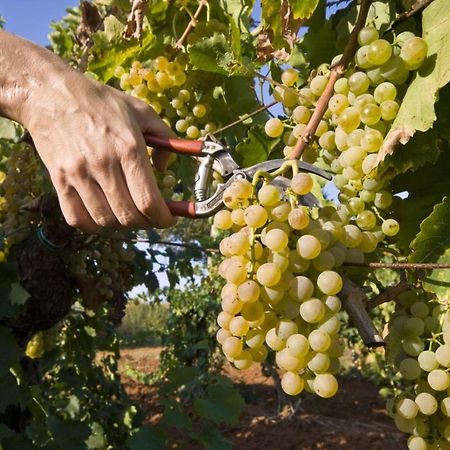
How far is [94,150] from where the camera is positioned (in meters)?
0.99

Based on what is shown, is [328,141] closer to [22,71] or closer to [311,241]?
[311,241]

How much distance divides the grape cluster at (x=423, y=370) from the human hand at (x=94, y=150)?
0.51 metres

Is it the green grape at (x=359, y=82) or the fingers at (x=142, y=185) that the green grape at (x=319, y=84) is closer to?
the green grape at (x=359, y=82)

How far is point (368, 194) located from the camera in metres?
1.08

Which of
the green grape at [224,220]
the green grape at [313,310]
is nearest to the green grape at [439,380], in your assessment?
the green grape at [313,310]

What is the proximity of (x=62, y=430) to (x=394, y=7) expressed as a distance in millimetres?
2495

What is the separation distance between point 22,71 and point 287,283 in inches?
25.1

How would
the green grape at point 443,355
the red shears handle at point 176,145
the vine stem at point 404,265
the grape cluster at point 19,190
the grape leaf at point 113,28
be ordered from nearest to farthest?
the vine stem at point 404,265, the green grape at point 443,355, the red shears handle at point 176,145, the grape leaf at point 113,28, the grape cluster at point 19,190

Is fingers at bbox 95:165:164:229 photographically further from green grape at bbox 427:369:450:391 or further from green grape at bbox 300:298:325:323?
green grape at bbox 427:369:450:391

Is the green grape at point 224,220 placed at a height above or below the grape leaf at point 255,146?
below

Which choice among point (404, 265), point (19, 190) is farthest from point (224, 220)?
point (19, 190)

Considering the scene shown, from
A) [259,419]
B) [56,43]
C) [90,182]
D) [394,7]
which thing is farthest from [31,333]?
[259,419]

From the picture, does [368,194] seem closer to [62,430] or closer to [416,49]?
[416,49]

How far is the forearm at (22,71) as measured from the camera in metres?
1.05
